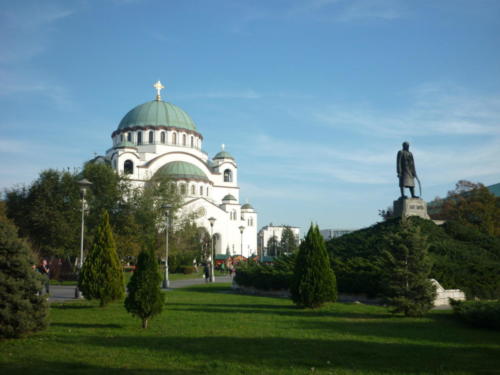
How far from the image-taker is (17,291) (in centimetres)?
897

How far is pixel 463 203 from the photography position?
3931 centimetres

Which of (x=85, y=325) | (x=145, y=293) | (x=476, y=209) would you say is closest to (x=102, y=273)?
(x=85, y=325)

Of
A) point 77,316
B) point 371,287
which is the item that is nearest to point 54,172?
point 77,316

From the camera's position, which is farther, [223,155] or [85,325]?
[223,155]

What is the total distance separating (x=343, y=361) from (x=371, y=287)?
8.70 meters

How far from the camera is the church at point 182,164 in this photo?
54.8 meters

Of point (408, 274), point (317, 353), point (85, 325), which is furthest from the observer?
point (408, 274)

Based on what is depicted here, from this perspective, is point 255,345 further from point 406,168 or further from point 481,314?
point 406,168

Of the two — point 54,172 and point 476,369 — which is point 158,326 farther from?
point 54,172

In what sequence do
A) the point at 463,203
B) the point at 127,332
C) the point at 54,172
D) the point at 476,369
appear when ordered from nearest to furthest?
the point at 476,369 < the point at 127,332 < the point at 54,172 < the point at 463,203

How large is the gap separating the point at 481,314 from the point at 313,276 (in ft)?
15.1

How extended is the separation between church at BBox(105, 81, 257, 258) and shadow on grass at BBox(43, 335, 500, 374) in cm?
4267

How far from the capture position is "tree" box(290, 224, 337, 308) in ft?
44.7

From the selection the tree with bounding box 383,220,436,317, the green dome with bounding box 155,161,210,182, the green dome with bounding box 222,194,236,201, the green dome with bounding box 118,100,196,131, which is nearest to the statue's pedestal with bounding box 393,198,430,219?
the tree with bounding box 383,220,436,317
